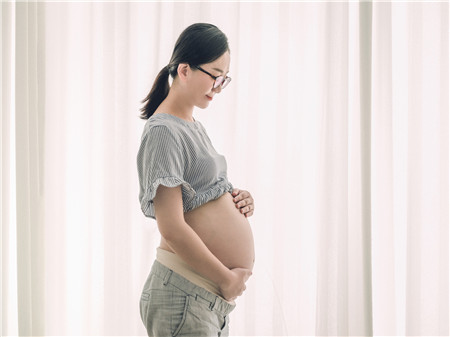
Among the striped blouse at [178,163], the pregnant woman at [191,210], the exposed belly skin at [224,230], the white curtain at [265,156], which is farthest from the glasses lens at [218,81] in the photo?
the white curtain at [265,156]

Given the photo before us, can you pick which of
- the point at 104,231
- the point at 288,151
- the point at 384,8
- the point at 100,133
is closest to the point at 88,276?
the point at 104,231

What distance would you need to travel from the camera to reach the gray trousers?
40.8 inches

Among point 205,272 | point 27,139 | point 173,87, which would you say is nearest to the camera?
point 205,272

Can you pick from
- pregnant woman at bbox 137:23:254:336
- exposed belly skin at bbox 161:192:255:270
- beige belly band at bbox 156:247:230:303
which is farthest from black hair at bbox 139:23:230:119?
beige belly band at bbox 156:247:230:303

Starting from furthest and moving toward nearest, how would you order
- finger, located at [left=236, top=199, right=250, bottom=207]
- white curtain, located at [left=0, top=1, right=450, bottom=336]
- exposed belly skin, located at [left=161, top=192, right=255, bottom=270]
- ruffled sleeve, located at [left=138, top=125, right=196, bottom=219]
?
white curtain, located at [left=0, top=1, right=450, bottom=336], finger, located at [left=236, top=199, right=250, bottom=207], exposed belly skin, located at [left=161, top=192, right=255, bottom=270], ruffled sleeve, located at [left=138, top=125, right=196, bottom=219]

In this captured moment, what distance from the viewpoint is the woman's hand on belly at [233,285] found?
106 cm

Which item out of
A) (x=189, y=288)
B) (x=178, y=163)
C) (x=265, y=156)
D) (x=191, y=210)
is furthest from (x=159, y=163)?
(x=265, y=156)

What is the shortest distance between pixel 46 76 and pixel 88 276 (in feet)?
2.80

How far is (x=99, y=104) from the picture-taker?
2184mm

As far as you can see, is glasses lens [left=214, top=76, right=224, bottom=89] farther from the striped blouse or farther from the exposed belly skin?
the exposed belly skin

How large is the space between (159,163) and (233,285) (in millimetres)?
298

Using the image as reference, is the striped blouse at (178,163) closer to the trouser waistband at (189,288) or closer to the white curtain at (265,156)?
the trouser waistband at (189,288)

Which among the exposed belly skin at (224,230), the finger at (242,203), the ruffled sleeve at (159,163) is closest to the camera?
the ruffled sleeve at (159,163)

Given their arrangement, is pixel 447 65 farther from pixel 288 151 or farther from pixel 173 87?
pixel 173 87
